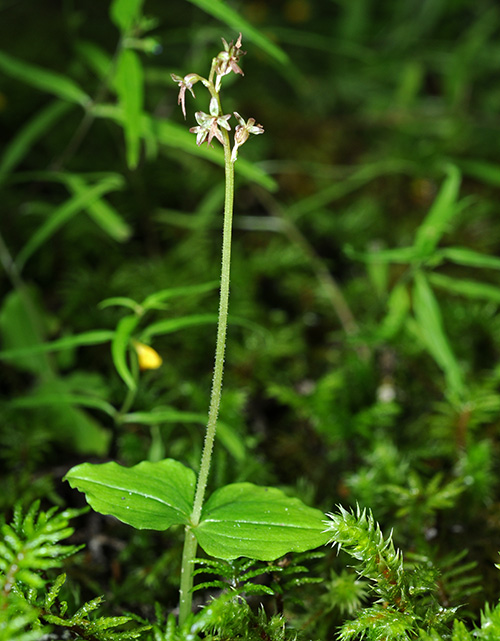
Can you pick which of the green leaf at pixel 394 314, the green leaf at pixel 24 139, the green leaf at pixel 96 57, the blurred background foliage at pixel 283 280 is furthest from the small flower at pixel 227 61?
the green leaf at pixel 24 139

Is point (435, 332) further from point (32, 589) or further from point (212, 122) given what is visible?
point (32, 589)

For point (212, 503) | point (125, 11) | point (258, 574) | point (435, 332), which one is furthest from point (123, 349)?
point (125, 11)

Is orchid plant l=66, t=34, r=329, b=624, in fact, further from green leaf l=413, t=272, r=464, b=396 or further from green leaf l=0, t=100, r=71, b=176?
green leaf l=0, t=100, r=71, b=176

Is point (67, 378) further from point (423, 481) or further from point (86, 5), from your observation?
point (86, 5)

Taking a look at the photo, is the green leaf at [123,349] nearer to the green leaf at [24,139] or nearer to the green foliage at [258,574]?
the green foliage at [258,574]

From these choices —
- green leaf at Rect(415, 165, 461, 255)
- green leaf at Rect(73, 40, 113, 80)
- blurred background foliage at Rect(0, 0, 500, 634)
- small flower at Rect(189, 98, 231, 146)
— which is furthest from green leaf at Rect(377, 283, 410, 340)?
green leaf at Rect(73, 40, 113, 80)

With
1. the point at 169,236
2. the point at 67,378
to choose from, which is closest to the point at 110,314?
the point at 67,378
